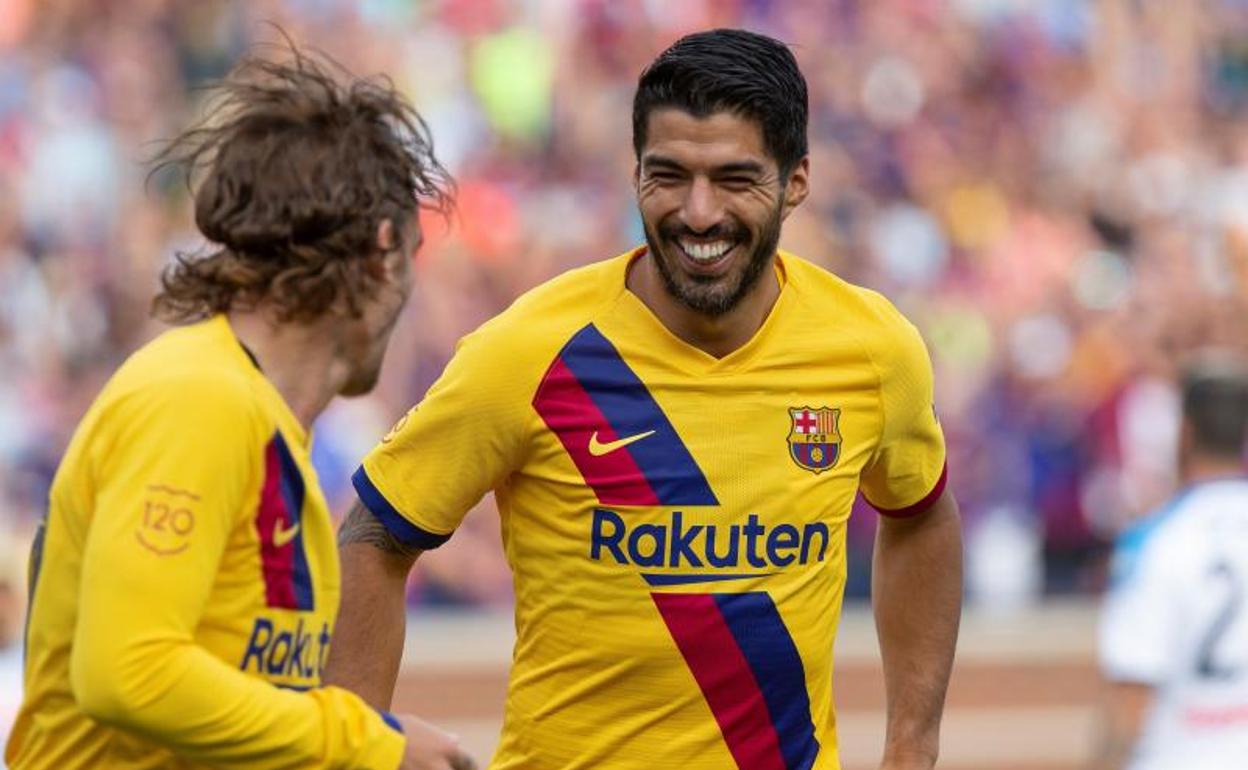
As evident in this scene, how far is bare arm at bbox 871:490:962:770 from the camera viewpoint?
5.09 metres

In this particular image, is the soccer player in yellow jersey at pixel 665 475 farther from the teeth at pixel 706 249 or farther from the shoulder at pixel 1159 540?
the shoulder at pixel 1159 540

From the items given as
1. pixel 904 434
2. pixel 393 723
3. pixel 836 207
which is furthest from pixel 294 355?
pixel 836 207

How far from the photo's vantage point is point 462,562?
1376 centimetres

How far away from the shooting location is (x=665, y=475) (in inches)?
180

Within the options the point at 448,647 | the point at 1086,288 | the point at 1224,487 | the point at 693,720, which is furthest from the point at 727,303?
the point at 1086,288

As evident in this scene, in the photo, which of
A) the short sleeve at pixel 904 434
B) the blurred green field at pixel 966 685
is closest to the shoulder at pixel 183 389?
the short sleeve at pixel 904 434

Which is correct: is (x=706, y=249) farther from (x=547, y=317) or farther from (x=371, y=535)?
(x=371, y=535)

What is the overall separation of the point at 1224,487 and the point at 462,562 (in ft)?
25.6

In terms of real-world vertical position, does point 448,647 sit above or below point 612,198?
below

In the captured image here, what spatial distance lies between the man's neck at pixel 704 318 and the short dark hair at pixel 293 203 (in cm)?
88

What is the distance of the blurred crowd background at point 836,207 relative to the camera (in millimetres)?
13680

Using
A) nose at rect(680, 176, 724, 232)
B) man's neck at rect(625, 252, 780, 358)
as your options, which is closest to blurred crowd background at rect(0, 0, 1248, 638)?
man's neck at rect(625, 252, 780, 358)

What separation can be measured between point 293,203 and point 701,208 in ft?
3.08

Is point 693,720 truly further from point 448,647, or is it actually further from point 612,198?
point 612,198
